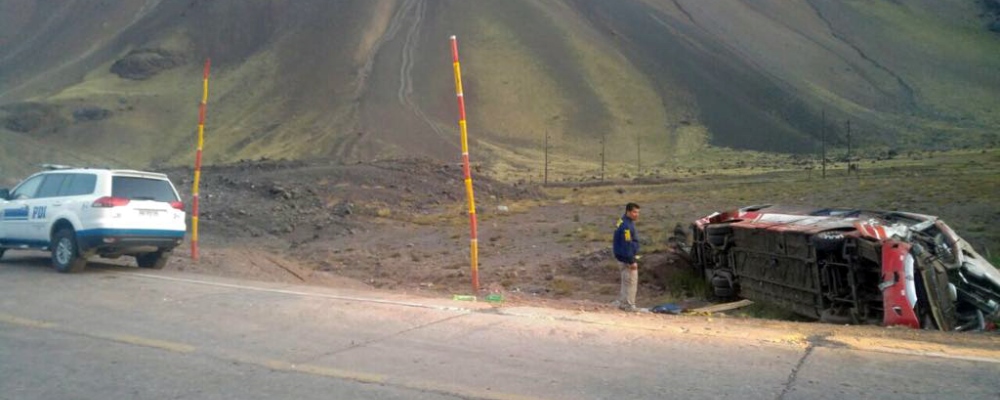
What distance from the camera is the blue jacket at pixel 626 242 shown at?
39.9 feet

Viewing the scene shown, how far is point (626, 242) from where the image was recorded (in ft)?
40.0

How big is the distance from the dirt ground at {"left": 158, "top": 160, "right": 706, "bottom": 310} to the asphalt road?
9.04 feet

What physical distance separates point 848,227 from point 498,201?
26093mm

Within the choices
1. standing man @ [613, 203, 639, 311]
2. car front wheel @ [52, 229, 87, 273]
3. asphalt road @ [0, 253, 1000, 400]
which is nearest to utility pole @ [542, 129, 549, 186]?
car front wheel @ [52, 229, 87, 273]

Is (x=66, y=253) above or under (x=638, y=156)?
under

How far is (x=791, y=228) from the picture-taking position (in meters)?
11.8

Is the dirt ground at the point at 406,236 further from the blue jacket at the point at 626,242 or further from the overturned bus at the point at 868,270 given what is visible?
the overturned bus at the point at 868,270

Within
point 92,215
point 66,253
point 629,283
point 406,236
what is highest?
point 92,215

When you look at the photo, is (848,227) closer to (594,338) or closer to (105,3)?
(594,338)

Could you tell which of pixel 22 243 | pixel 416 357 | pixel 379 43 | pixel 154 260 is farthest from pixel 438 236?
pixel 379 43

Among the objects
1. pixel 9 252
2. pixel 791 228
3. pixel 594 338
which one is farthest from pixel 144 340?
pixel 9 252

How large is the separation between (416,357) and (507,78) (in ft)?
263

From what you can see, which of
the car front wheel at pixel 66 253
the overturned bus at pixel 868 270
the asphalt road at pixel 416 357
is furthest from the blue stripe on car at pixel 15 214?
the overturned bus at pixel 868 270

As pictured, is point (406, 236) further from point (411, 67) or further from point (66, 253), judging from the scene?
point (411, 67)
